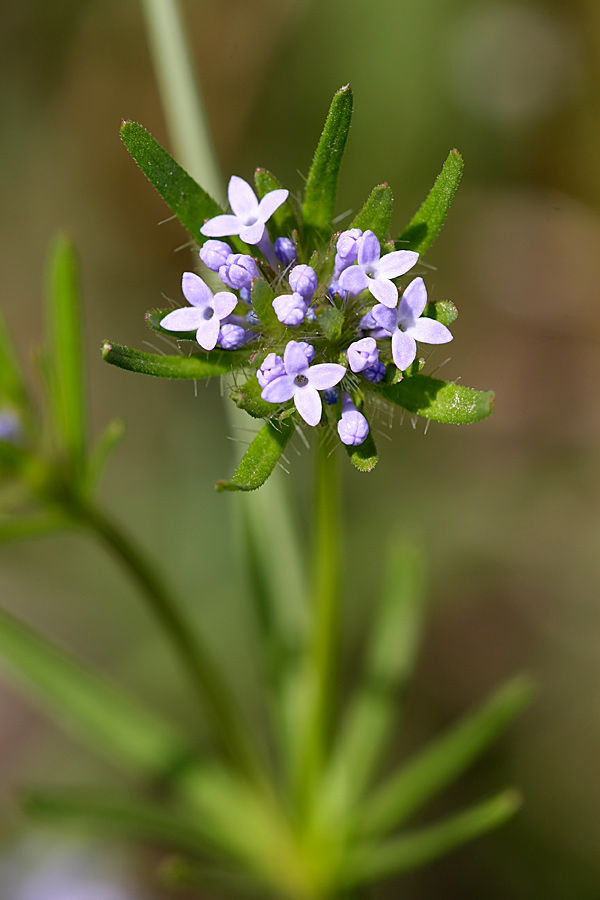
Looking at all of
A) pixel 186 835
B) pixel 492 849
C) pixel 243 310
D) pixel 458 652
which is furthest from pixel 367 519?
pixel 243 310

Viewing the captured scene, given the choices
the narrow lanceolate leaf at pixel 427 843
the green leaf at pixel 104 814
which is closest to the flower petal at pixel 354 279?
the narrow lanceolate leaf at pixel 427 843

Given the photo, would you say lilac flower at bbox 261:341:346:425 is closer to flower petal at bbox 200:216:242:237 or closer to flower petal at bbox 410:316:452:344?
flower petal at bbox 410:316:452:344

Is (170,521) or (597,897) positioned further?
(170,521)

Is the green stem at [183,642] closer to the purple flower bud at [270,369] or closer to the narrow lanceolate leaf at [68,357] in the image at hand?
the narrow lanceolate leaf at [68,357]

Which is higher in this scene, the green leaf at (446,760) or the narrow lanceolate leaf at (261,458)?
the narrow lanceolate leaf at (261,458)

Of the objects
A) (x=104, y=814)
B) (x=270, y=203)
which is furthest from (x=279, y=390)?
(x=104, y=814)

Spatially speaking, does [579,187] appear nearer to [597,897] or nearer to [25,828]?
[597,897]

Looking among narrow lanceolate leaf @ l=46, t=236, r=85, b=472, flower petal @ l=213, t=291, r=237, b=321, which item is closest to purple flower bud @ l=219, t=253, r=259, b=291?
flower petal @ l=213, t=291, r=237, b=321
